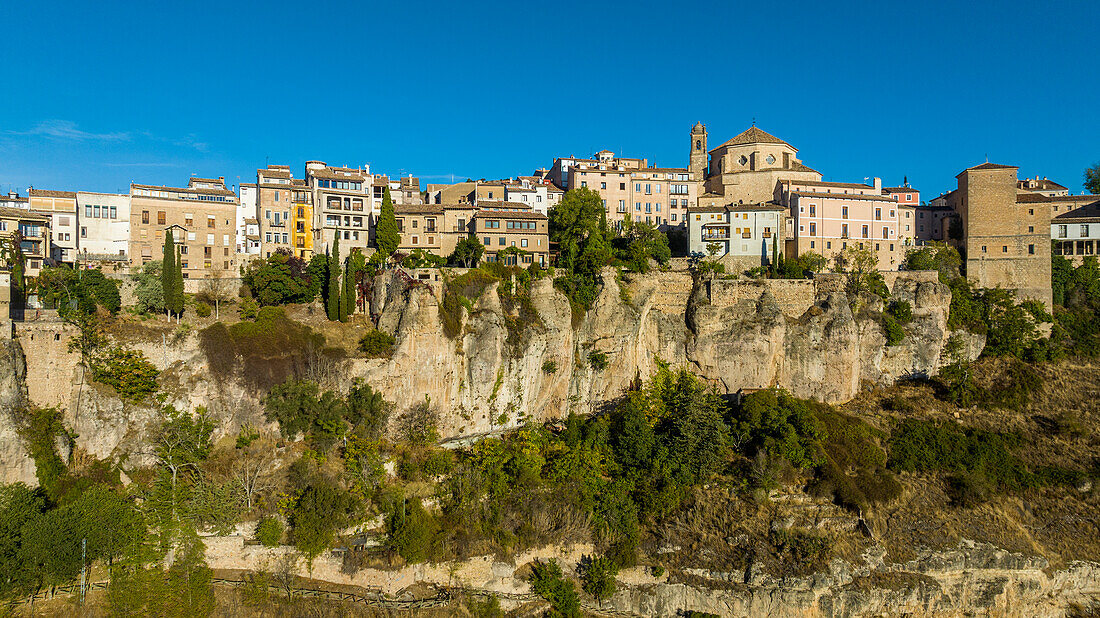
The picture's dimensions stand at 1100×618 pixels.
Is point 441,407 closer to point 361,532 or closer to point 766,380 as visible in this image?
point 361,532

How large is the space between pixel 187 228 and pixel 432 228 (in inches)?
600

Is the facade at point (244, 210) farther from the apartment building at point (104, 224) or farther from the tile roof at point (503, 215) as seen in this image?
the tile roof at point (503, 215)

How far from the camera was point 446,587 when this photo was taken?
33.1m

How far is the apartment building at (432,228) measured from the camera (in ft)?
166

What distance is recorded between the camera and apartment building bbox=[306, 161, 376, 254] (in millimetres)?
50469

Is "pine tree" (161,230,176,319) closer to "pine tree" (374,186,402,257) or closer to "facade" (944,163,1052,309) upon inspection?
"pine tree" (374,186,402,257)

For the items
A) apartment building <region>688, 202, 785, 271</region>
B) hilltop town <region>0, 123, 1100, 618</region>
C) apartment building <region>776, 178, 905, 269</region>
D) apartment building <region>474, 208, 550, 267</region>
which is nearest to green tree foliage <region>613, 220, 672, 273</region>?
hilltop town <region>0, 123, 1100, 618</region>

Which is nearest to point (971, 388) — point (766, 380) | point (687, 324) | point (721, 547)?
point (766, 380)

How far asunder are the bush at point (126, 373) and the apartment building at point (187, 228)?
1176 centimetres

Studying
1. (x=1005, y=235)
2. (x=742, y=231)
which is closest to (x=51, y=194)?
(x=742, y=231)

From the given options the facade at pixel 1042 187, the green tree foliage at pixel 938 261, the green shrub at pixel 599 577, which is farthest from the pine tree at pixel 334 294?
the facade at pixel 1042 187

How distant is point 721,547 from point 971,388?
22.2m

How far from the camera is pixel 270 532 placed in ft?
106

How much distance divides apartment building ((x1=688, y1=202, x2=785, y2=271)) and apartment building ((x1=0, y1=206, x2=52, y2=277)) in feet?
134
